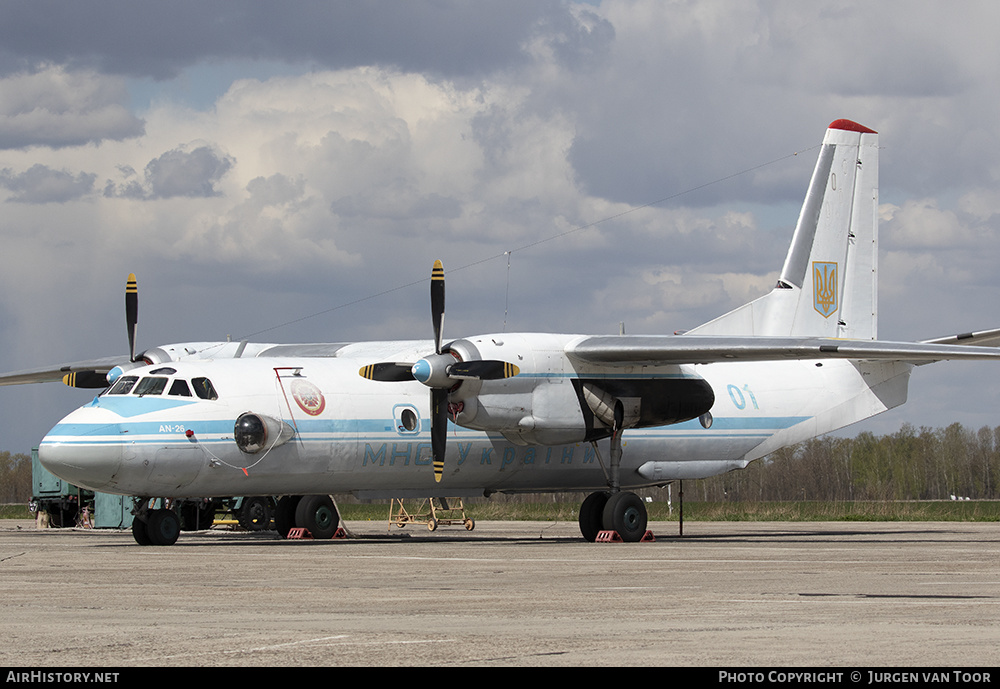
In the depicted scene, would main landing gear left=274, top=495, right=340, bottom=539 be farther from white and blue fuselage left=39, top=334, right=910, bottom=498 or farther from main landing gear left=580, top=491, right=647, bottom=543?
main landing gear left=580, top=491, right=647, bottom=543

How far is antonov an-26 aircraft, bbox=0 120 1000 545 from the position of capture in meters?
22.4

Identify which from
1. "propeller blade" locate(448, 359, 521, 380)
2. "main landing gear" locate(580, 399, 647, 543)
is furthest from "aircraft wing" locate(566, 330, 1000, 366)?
"propeller blade" locate(448, 359, 521, 380)

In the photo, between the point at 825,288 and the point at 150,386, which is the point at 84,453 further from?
the point at 825,288

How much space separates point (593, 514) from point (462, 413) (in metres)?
3.69

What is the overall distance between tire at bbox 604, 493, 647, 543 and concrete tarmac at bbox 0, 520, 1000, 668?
2.00m

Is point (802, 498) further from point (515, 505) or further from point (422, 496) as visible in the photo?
point (422, 496)

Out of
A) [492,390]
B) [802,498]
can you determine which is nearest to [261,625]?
[492,390]

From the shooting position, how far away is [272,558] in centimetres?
1927

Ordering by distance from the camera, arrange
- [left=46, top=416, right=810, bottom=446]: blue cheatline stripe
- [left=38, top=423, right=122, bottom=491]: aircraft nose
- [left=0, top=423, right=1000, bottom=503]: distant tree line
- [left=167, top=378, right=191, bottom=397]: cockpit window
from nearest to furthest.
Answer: [left=38, top=423, right=122, bottom=491]: aircraft nose < [left=46, top=416, right=810, bottom=446]: blue cheatline stripe < [left=167, top=378, right=191, bottom=397]: cockpit window < [left=0, top=423, right=1000, bottom=503]: distant tree line

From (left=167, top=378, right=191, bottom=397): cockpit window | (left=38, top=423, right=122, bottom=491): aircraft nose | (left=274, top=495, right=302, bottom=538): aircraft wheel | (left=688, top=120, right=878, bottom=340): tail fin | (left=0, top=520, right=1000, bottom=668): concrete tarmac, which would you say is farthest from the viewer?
(left=688, top=120, right=878, bottom=340): tail fin

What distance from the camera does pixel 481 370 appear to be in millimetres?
22281

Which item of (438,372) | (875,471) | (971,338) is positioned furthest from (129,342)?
(875,471)

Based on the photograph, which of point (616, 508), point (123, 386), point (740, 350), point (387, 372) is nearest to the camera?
point (740, 350)

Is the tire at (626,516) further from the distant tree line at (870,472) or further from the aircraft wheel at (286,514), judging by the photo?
the distant tree line at (870,472)
